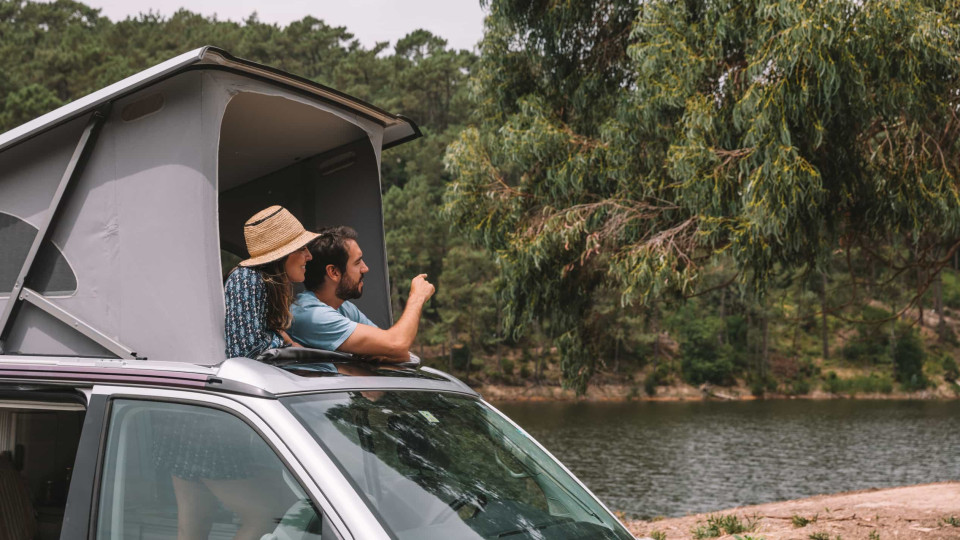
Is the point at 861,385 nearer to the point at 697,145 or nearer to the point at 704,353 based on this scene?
the point at 704,353

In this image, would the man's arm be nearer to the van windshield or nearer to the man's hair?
the van windshield

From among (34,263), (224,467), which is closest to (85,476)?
(224,467)

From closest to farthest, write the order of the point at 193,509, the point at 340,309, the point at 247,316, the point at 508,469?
the point at 193,509 < the point at 508,469 < the point at 247,316 < the point at 340,309

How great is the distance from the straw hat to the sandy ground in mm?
4185

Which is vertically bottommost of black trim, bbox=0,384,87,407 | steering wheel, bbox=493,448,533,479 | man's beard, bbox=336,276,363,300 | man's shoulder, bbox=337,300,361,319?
steering wheel, bbox=493,448,533,479

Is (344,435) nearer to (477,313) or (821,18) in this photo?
(821,18)

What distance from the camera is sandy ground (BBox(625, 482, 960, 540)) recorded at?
287 inches

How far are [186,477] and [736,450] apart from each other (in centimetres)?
3077

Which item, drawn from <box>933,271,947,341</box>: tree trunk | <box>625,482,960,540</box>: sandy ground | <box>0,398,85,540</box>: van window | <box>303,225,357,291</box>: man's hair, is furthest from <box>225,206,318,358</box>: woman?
<box>933,271,947,341</box>: tree trunk

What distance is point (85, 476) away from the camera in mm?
2711

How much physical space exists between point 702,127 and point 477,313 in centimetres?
4881

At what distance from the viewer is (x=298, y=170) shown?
4766 mm

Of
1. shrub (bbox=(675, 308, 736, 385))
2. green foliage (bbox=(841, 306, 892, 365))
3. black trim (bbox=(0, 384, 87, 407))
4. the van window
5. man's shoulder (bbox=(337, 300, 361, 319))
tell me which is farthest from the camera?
green foliage (bbox=(841, 306, 892, 365))

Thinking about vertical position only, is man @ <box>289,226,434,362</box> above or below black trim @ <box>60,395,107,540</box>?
above
